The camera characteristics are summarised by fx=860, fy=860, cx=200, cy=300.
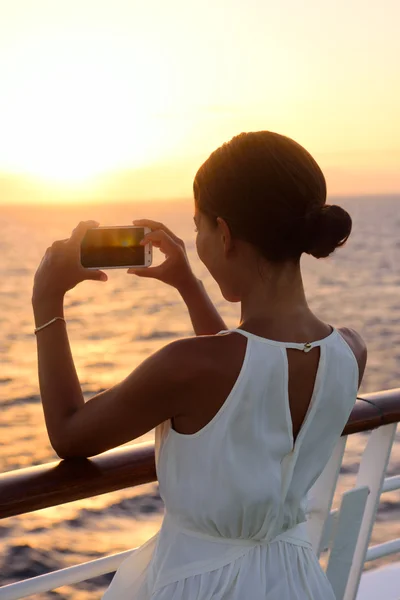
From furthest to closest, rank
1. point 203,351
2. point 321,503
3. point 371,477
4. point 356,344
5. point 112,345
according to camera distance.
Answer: point 112,345
point 371,477
point 321,503
point 356,344
point 203,351

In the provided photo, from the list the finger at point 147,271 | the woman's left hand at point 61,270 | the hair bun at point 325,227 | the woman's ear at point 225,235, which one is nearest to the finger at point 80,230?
the woman's left hand at point 61,270

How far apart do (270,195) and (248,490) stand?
15.6 inches

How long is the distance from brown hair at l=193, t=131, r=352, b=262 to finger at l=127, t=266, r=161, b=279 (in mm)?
242

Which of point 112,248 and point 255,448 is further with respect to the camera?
point 112,248

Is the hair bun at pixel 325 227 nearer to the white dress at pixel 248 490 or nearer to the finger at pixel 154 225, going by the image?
the white dress at pixel 248 490

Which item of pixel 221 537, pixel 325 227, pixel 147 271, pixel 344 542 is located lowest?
pixel 344 542

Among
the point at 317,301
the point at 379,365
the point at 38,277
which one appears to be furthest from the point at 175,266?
the point at 317,301

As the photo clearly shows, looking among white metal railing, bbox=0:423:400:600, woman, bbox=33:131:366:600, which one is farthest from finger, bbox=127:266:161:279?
white metal railing, bbox=0:423:400:600

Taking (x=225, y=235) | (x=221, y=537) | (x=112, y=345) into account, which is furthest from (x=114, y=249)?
(x=112, y=345)

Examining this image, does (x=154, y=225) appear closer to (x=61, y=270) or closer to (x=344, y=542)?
(x=61, y=270)

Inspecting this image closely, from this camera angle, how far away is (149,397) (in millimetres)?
1100

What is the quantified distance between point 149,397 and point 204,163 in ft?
1.06

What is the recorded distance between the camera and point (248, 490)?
1.16 metres

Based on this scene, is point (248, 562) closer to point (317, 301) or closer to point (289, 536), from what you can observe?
point (289, 536)
